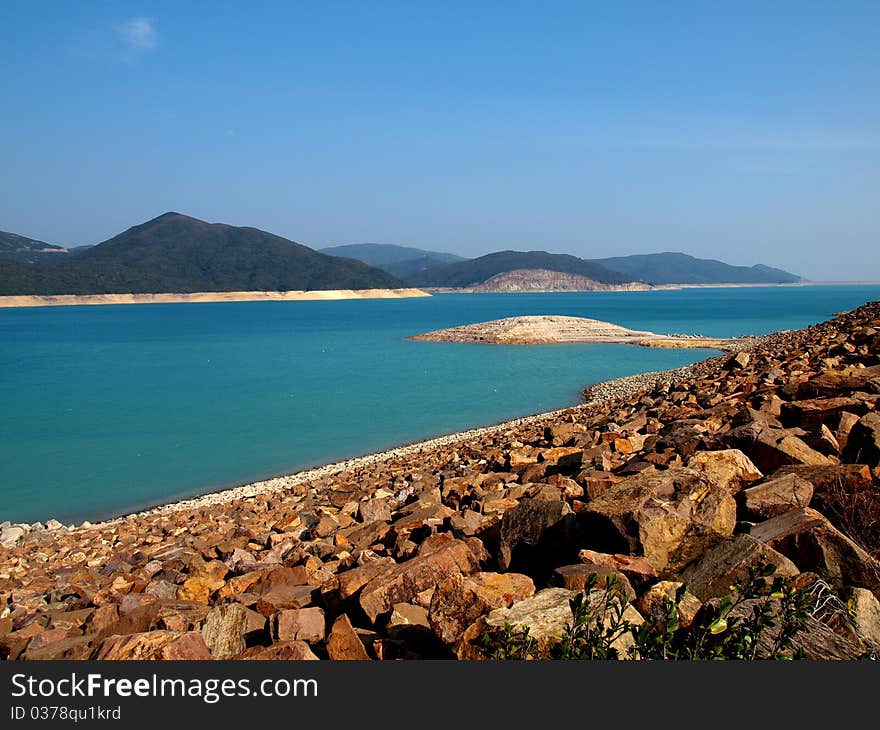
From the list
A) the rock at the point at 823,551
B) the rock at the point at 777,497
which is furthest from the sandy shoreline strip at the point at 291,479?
the rock at the point at 823,551

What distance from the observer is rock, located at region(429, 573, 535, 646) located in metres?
3.67

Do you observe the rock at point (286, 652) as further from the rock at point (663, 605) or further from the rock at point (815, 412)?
the rock at point (815, 412)

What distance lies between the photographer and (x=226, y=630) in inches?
169

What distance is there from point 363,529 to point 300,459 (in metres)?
12.2

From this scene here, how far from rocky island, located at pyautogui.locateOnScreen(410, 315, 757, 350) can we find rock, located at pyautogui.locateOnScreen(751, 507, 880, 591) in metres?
52.8

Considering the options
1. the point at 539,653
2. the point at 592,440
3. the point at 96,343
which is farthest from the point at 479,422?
the point at 96,343

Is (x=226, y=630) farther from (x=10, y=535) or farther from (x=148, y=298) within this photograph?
(x=148, y=298)

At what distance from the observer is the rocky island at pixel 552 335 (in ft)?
192

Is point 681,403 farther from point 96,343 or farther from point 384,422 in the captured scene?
point 96,343

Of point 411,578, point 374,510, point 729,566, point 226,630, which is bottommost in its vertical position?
point 374,510

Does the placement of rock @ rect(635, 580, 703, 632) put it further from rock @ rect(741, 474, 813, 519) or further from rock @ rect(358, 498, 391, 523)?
rock @ rect(358, 498, 391, 523)

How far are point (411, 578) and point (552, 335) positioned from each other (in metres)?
58.8

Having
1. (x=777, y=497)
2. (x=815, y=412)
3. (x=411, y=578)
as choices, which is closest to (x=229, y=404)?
(x=815, y=412)

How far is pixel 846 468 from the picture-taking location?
17.1 ft
